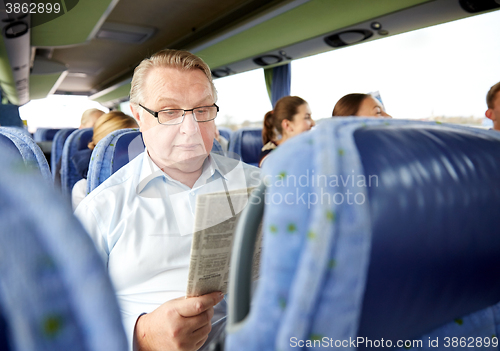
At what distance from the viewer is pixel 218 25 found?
684 cm

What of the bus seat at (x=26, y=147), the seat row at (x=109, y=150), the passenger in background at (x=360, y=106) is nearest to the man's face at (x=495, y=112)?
the passenger in background at (x=360, y=106)

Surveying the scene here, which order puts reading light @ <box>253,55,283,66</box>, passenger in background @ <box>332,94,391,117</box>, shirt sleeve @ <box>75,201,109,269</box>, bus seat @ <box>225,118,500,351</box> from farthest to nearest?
1. reading light @ <box>253,55,283,66</box>
2. passenger in background @ <box>332,94,391,117</box>
3. shirt sleeve @ <box>75,201,109,269</box>
4. bus seat @ <box>225,118,500,351</box>

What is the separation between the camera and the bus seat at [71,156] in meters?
2.78

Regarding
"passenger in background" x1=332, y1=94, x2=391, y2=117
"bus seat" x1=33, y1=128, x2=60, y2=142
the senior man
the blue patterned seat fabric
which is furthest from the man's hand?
"bus seat" x1=33, y1=128, x2=60, y2=142

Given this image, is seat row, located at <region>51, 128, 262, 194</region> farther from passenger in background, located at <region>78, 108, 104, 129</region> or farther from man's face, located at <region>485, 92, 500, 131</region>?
man's face, located at <region>485, 92, 500, 131</region>

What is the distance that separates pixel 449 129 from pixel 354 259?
34 cm

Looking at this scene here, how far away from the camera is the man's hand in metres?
0.92

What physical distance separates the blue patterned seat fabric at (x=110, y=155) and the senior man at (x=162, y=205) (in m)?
0.28

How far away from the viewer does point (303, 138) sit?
1.58 ft

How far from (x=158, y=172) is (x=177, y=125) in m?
0.18

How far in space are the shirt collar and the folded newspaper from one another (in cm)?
49

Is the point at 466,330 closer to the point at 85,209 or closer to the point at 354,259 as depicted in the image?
the point at 354,259

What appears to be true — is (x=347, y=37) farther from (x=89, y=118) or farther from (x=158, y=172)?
→ (x=158, y=172)

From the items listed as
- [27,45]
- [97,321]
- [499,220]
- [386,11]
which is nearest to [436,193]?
[499,220]
